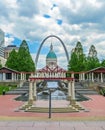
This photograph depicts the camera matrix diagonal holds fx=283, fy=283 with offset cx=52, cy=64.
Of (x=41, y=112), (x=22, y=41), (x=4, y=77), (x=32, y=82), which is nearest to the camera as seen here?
(x=41, y=112)

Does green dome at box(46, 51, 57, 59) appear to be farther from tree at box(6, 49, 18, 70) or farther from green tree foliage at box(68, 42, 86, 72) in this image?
tree at box(6, 49, 18, 70)

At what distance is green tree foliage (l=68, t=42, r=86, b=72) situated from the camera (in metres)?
67.1

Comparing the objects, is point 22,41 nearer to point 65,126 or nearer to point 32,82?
point 32,82

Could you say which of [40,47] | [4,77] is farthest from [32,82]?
[40,47]

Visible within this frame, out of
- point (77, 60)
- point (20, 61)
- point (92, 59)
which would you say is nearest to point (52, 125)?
point (20, 61)

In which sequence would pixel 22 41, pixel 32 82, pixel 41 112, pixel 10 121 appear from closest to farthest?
pixel 10 121 < pixel 41 112 < pixel 32 82 < pixel 22 41

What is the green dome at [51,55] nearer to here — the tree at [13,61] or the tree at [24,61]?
the tree at [24,61]

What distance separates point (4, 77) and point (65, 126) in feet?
174

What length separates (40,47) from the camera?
9438 centimetres

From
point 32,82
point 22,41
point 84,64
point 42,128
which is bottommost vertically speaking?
point 42,128

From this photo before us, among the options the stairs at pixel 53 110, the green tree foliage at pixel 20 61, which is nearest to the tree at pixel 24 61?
the green tree foliage at pixel 20 61

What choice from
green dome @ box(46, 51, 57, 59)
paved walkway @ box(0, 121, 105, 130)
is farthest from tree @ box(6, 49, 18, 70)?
paved walkway @ box(0, 121, 105, 130)

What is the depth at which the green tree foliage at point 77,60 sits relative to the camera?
220 feet

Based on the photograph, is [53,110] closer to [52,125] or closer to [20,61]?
[52,125]
